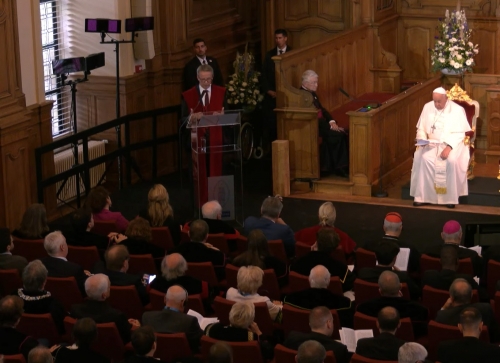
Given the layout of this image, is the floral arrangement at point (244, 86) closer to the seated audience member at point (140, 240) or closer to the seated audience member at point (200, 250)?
the seated audience member at point (140, 240)

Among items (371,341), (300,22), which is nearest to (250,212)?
(300,22)

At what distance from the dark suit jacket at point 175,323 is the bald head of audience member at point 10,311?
30.7 inches

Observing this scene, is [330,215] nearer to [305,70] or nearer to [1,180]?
[1,180]

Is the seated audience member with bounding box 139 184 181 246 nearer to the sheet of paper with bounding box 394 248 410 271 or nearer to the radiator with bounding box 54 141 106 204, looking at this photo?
the sheet of paper with bounding box 394 248 410 271

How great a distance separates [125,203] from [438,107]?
11.7 ft

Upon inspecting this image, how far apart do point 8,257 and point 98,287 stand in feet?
Result: 4.75

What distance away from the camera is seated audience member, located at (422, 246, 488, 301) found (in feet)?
23.9

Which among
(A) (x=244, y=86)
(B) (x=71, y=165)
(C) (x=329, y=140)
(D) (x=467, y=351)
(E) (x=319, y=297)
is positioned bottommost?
(D) (x=467, y=351)

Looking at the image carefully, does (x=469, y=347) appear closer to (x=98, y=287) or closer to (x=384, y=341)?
(x=384, y=341)

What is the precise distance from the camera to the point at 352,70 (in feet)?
45.8

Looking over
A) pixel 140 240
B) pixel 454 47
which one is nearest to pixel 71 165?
pixel 140 240

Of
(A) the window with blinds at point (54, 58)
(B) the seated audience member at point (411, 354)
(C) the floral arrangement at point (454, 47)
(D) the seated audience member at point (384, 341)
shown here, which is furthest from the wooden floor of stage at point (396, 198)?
(B) the seated audience member at point (411, 354)

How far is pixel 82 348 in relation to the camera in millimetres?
6082

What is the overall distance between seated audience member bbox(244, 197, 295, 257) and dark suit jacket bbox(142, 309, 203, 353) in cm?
214
